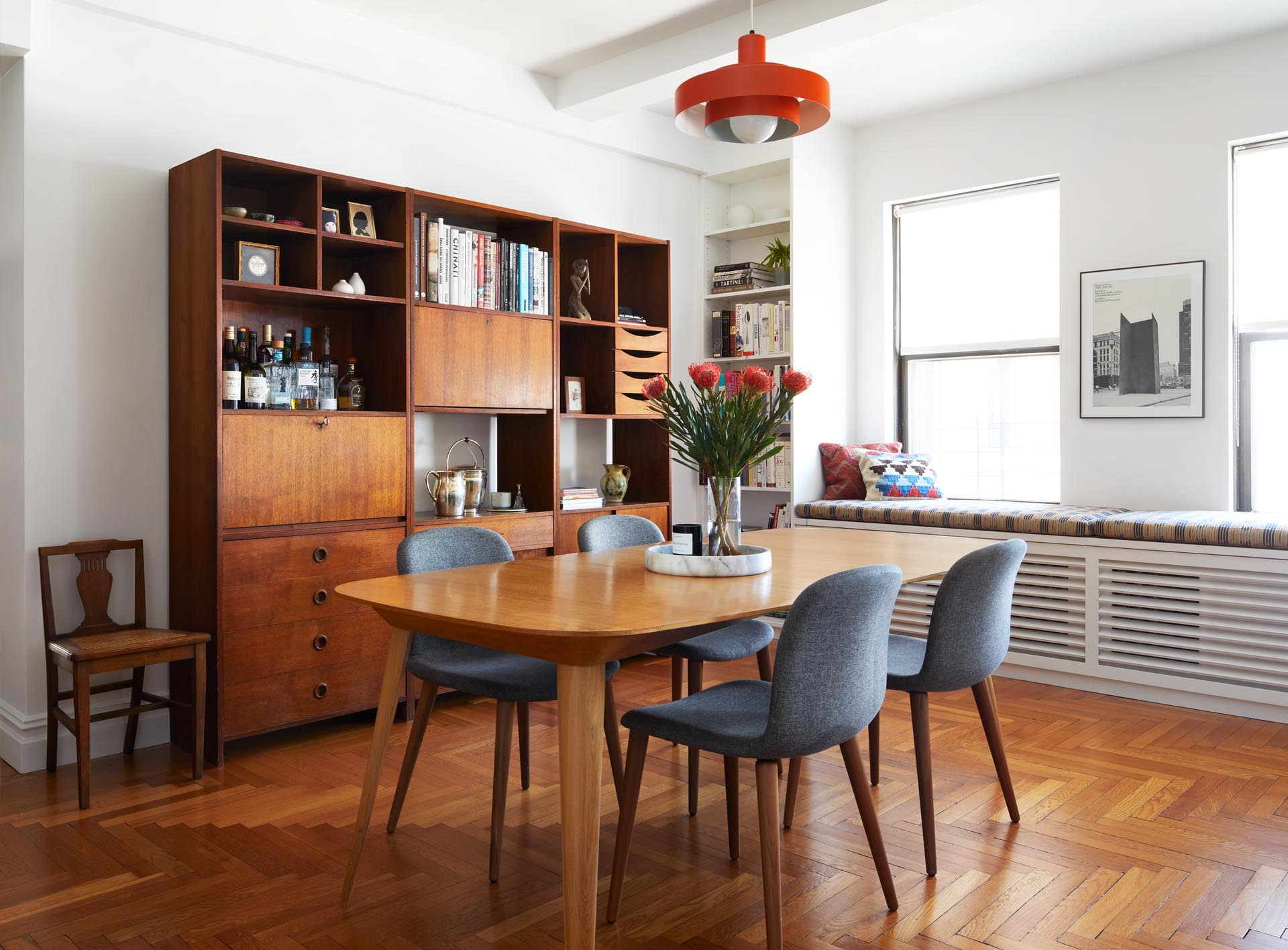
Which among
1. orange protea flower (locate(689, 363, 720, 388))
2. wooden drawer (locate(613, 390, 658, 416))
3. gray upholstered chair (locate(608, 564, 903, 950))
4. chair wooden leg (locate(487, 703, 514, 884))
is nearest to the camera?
gray upholstered chair (locate(608, 564, 903, 950))

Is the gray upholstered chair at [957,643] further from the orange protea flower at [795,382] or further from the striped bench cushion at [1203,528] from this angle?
the striped bench cushion at [1203,528]

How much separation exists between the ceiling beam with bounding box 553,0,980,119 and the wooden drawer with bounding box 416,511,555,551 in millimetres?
2052

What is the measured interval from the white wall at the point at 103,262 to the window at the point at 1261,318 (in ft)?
13.9

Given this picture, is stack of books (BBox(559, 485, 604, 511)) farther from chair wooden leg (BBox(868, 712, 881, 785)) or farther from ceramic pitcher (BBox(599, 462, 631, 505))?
chair wooden leg (BBox(868, 712, 881, 785))

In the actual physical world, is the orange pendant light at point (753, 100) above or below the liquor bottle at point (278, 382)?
above

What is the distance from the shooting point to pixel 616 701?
13.9 feet

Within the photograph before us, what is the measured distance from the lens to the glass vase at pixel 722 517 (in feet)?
8.98

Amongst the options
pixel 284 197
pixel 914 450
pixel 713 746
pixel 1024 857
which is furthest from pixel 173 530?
pixel 914 450

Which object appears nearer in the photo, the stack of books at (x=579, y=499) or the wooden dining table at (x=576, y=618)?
the wooden dining table at (x=576, y=618)

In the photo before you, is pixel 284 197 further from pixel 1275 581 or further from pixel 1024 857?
pixel 1275 581

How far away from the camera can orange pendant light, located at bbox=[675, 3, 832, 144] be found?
2600mm

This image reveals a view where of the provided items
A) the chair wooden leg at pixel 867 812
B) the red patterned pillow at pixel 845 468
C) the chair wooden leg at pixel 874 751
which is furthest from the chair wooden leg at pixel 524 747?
the red patterned pillow at pixel 845 468

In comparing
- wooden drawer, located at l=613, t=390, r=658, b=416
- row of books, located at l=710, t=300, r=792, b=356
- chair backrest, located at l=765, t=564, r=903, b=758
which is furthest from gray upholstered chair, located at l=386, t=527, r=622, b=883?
row of books, located at l=710, t=300, r=792, b=356

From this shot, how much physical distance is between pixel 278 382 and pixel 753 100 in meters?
2.10
